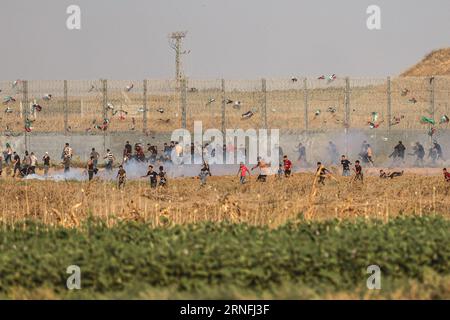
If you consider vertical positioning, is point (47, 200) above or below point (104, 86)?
below

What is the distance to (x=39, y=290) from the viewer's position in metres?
18.0

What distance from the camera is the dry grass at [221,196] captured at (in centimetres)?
3039

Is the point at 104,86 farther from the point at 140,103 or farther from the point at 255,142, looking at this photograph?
the point at 140,103

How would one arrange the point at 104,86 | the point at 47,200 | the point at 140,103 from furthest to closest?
the point at 140,103
the point at 104,86
the point at 47,200

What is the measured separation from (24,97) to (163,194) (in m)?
13.8

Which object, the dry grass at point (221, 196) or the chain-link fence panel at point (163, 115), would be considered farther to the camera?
the chain-link fence panel at point (163, 115)

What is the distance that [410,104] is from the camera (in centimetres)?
7362

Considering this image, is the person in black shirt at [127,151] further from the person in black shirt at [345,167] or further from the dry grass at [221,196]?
the person in black shirt at [345,167]

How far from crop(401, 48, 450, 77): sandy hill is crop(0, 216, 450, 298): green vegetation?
73868 mm

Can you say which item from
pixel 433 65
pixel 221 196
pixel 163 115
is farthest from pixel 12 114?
pixel 221 196

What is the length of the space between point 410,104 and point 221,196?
42.6m

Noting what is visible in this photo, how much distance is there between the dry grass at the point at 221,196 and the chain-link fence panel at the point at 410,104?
24.5 metres

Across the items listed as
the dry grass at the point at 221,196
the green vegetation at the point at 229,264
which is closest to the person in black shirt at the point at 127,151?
the dry grass at the point at 221,196

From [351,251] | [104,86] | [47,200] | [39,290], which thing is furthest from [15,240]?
[104,86]
